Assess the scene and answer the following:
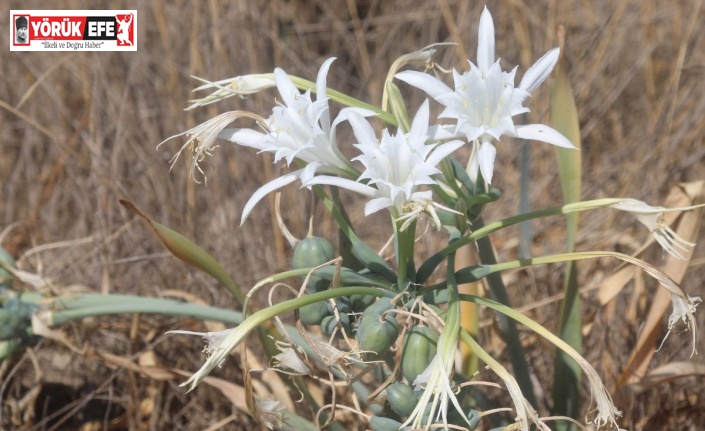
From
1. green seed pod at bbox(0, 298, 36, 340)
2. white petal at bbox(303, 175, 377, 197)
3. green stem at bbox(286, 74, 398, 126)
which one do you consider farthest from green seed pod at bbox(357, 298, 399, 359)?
green seed pod at bbox(0, 298, 36, 340)

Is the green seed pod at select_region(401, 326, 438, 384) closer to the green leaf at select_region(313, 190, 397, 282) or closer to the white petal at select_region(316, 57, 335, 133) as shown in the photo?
the green leaf at select_region(313, 190, 397, 282)

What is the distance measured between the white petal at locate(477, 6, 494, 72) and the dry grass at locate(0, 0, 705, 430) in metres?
0.67

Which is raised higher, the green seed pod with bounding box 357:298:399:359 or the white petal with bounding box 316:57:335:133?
the white petal with bounding box 316:57:335:133

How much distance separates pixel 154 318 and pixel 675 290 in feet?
3.98

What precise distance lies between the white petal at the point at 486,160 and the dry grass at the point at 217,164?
2.33ft

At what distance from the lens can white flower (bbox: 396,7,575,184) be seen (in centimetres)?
94

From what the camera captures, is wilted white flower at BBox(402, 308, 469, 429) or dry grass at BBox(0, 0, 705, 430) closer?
wilted white flower at BBox(402, 308, 469, 429)

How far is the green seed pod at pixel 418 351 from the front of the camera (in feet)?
2.94

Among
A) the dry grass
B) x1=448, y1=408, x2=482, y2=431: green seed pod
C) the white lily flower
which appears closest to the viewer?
the white lily flower

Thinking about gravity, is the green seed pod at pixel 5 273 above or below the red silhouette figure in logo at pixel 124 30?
below

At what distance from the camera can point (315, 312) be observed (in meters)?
0.99
